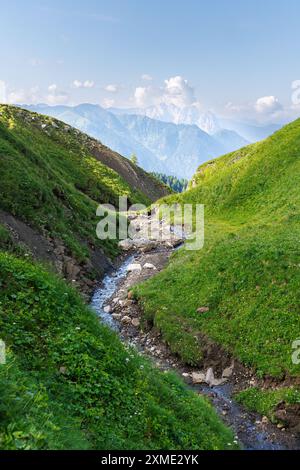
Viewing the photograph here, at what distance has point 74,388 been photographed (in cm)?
1177

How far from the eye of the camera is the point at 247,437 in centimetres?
1653

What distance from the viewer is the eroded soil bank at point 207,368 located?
1667 centimetres

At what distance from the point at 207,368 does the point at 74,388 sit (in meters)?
12.2

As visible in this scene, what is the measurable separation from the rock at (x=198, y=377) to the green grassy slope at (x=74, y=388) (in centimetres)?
366

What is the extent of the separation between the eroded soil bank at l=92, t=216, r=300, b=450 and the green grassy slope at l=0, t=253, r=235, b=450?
7.54ft

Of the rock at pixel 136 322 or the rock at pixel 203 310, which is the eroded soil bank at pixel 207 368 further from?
the rock at pixel 203 310

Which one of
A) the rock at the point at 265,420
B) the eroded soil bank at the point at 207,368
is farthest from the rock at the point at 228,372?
the rock at the point at 265,420

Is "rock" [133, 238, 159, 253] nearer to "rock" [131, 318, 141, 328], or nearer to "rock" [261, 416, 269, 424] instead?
"rock" [131, 318, 141, 328]

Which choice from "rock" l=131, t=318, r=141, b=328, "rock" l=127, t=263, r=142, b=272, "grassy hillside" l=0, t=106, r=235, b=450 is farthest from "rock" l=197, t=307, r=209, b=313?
"rock" l=127, t=263, r=142, b=272
